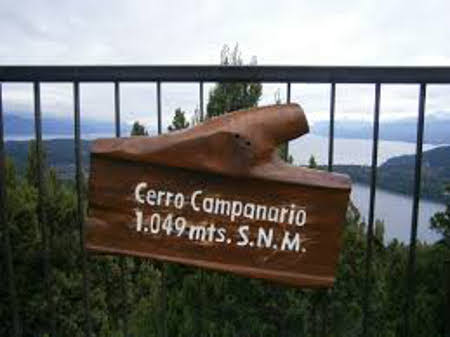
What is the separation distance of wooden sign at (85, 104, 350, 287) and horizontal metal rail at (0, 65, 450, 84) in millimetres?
161

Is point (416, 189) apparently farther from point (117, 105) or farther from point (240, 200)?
point (117, 105)

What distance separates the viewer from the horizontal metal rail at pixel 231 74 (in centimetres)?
238

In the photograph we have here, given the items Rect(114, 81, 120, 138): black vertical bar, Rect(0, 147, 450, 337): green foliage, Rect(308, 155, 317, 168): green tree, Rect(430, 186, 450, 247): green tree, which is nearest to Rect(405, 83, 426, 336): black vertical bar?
Rect(114, 81, 120, 138): black vertical bar

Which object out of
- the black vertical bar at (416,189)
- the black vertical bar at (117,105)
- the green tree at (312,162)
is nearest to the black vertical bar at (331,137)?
the black vertical bar at (416,189)

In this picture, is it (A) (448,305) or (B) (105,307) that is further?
(B) (105,307)

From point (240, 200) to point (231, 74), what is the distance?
500 mm

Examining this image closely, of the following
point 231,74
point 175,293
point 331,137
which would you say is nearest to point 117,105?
point 231,74

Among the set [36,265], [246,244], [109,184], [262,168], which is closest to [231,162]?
[262,168]

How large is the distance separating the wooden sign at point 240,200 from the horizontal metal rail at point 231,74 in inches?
6.3

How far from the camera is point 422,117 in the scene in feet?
8.21

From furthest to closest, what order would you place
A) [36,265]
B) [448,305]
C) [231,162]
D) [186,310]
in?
[36,265] < [186,310] < [448,305] < [231,162]

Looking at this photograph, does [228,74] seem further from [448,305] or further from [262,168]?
[448,305]

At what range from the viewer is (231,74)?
2486mm

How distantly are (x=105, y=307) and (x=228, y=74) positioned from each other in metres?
9.36
